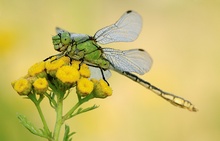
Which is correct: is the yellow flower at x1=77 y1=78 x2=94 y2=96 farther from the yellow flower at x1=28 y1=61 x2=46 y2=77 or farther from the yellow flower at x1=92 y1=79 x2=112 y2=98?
the yellow flower at x1=28 y1=61 x2=46 y2=77

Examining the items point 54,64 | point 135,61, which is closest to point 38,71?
point 54,64

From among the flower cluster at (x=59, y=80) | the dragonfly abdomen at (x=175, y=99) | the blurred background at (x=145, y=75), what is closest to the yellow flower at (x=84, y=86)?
the flower cluster at (x=59, y=80)

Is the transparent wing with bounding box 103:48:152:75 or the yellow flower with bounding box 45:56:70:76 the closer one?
the yellow flower with bounding box 45:56:70:76

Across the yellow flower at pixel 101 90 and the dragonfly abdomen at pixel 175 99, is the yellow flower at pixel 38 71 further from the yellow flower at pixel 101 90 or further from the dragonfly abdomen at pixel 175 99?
the dragonfly abdomen at pixel 175 99

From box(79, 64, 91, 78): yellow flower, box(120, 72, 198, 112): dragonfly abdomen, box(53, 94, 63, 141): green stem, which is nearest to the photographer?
box(53, 94, 63, 141): green stem

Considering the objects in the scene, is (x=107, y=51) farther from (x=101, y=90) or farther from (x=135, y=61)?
(x=101, y=90)

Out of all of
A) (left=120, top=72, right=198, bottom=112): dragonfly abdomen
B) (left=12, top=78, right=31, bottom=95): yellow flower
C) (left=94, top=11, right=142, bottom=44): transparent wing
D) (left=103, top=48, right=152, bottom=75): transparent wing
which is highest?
(left=94, top=11, right=142, bottom=44): transparent wing

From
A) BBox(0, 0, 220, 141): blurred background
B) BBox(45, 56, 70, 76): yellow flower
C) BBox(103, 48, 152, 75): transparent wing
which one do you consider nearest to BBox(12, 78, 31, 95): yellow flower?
BBox(45, 56, 70, 76): yellow flower
